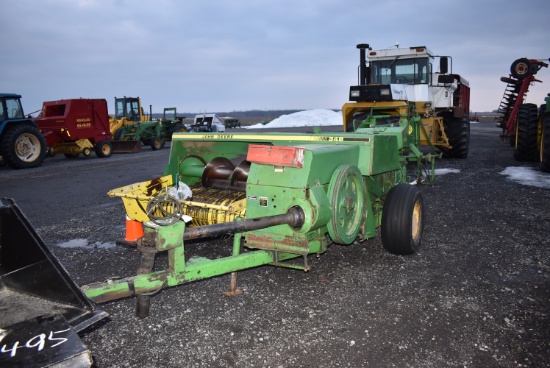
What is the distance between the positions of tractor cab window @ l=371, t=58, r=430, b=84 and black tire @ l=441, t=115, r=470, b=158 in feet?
5.76

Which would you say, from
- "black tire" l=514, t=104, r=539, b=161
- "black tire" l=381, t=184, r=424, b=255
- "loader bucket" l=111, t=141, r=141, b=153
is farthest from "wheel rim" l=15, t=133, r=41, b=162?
"black tire" l=514, t=104, r=539, b=161

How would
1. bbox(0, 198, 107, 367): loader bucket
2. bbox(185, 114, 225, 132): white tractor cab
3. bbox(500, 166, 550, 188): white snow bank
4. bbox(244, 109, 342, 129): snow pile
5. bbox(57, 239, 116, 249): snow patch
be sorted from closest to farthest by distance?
bbox(0, 198, 107, 367): loader bucket
bbox(57, 239, 116, 249): snow patch
bbox(500, 166, 550, 188): white snow bank
bbox(185, 114, 225, 132): white tractor cab
bbox(244, 109, 342, 129): snow pile

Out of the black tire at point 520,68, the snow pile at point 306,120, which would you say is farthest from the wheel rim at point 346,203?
the snow pile at point 306,120

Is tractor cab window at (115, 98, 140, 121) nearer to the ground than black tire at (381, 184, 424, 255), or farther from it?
farther from it

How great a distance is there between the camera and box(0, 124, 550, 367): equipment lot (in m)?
2.99

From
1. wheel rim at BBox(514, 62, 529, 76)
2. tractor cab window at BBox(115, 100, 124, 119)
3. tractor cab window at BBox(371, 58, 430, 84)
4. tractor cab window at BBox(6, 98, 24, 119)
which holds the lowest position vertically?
tractor cab window at BBox(6, 98, 24, 119)

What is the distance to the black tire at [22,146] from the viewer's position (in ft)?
45.4

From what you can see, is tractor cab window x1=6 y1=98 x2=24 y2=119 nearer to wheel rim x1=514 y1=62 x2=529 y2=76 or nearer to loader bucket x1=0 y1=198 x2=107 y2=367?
loader bucket x1=0 y1=198 x2=107 y2=367

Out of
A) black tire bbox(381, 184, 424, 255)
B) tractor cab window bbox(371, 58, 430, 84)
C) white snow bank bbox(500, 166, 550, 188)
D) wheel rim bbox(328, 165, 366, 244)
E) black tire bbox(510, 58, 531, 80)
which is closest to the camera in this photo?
wheel rim bbox(328, 165, 366, 244)

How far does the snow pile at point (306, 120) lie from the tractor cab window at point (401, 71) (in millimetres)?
31969

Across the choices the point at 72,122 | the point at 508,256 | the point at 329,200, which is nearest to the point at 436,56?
the point at 508,256

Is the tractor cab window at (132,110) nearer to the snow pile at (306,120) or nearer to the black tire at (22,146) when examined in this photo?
the black tire at (22,146)

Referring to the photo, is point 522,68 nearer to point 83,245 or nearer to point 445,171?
point 445,171

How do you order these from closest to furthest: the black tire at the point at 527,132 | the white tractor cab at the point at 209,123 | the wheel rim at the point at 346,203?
the wheel rim at the point at 346,203
the black tire at the point at 527,132
the white tractor cab at the point at 209,123
